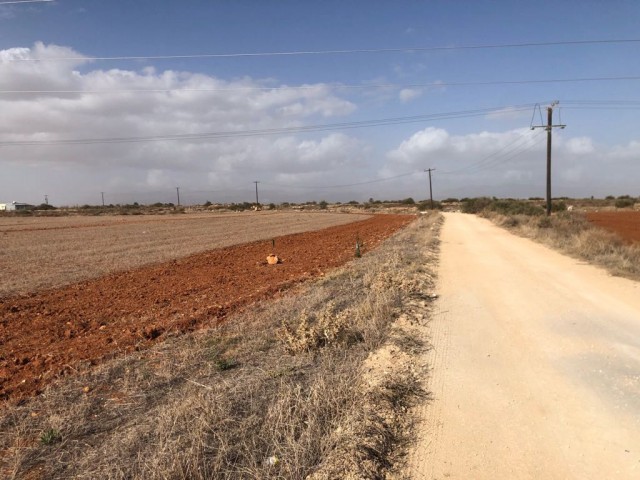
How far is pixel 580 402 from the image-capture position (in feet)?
16.4

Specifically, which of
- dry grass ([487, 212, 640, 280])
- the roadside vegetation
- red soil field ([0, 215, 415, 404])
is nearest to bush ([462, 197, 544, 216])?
the roadside vegetation

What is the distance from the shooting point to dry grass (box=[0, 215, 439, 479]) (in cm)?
380

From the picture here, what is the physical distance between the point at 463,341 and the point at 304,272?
9469mm

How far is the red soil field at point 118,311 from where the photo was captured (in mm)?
7031

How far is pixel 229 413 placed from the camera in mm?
4590

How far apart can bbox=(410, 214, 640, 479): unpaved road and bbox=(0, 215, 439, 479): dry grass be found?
0.49 meters

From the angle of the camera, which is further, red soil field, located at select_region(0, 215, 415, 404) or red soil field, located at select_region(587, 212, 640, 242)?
red soil field, located at select_region(587, 212, 640, 242)

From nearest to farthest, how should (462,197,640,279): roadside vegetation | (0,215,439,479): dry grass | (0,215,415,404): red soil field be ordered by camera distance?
(0,215,439,479): dry grass
(0,215,415,404): red soil field
(462,197,640,279): roadside vegetation

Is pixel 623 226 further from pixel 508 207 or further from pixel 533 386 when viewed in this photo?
pixel 533 386

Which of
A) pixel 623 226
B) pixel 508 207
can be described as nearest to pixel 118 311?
pixel 623 226

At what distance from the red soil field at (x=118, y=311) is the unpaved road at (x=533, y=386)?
4.76 m

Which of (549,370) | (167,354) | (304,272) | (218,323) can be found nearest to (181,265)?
(304,272)

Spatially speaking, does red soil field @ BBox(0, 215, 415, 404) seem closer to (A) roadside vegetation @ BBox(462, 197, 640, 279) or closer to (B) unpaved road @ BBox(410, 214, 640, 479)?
(B) unpaved road @ BBox(410, 214, 640, 479)

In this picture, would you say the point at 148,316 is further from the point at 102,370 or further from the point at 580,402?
the point at 580,402
